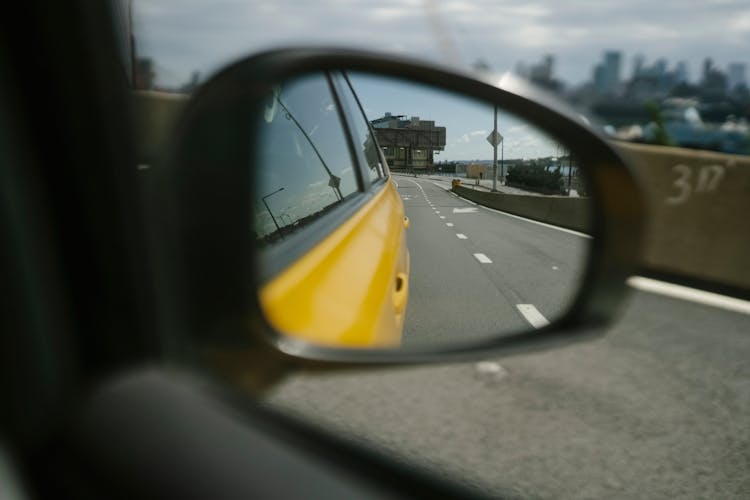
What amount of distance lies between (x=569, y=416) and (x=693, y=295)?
460 cm

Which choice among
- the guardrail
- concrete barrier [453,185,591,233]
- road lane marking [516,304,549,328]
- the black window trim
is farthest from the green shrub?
concrete barrier [453,185,591,233]

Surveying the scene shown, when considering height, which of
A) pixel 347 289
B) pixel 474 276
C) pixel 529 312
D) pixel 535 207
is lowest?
pixel 535 207

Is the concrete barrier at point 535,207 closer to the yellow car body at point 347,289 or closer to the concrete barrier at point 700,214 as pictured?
the concrete barrier at point 700,214

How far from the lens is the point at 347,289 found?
1.78 m

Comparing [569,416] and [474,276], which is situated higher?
[569,416]

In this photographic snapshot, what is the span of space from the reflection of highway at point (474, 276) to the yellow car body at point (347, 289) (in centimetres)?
33

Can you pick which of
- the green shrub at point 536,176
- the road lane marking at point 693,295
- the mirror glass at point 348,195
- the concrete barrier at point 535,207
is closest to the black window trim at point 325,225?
the mirror glass at point 348,195

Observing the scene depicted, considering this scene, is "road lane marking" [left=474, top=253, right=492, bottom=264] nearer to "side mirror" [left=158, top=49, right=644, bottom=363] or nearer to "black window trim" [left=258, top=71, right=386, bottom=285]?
"black window trim" [left=258, top=71, right=386, bottom=285]

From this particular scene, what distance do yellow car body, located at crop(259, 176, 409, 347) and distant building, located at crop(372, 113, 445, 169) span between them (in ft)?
0.95

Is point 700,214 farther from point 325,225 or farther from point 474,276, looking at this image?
point 325,225

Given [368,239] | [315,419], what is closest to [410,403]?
[315,419]

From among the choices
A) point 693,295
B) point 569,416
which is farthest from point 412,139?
point 693,295

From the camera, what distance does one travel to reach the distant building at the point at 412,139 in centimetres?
186

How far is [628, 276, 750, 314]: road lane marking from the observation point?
23.1ft
